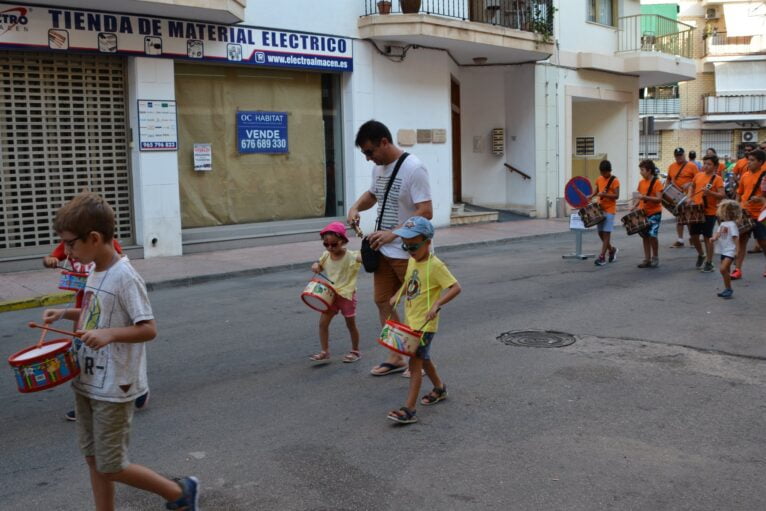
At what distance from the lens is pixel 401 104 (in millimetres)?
18641

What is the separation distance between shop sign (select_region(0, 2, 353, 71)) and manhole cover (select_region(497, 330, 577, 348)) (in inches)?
365

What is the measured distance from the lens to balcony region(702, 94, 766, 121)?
42750mm

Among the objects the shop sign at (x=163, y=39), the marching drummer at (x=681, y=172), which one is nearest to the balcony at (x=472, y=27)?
the shop sign at (x=163, y=39)

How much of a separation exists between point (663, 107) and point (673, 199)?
114 feet

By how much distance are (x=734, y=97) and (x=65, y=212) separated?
45.4 meters

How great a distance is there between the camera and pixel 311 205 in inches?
695

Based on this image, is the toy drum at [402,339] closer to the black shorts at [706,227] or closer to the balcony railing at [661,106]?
the black shorts at [706,227]

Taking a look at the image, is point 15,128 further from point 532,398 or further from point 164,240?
point 532,398

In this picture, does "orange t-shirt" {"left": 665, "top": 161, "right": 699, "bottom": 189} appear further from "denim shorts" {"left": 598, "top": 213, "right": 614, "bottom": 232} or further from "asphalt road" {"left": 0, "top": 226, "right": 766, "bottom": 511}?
"asphalt road" {"left": 0, "top": 226, "right": 766, "bottom": 511}

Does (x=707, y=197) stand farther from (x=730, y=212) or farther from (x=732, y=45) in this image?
(x=732, y=45)

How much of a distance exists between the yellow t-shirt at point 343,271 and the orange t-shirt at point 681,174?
832cm

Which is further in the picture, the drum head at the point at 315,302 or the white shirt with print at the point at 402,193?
the drum head at the point at 315,302

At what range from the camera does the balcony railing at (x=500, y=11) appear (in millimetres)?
18570

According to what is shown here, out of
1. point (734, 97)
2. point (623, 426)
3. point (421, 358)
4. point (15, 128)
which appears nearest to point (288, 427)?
point (421, 358)
